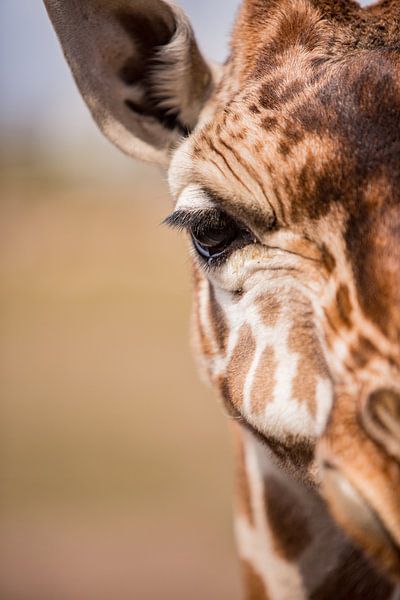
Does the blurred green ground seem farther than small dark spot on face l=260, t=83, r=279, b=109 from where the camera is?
Yes

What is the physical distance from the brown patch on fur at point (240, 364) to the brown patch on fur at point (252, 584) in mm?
1249

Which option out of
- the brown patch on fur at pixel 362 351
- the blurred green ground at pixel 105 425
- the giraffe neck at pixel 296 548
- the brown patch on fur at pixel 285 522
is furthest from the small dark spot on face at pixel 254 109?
the brown patch on fur at pixel 285 522

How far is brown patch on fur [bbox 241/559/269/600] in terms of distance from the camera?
158 inches

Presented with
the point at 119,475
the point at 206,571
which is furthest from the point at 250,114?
the point at 119,475

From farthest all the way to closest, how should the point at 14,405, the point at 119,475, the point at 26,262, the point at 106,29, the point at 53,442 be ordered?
the point at 26,262 → the point at 14,405 → the point at 53,442 → the point at 119,475 → the point at 106,29

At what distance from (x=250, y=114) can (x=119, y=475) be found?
1080cm

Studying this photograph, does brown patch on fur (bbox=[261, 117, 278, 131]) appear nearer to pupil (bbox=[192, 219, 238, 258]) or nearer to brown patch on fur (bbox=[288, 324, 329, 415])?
pupil (bbox=[192, 219, 238, 258])

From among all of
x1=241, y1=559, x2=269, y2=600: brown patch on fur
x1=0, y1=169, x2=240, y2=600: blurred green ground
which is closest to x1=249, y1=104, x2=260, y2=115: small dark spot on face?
x1=0, y1=169, x2=240, y2=600: blurred green ground

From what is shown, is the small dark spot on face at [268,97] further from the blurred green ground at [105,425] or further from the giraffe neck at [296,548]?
the giraffe neck at [296,548]

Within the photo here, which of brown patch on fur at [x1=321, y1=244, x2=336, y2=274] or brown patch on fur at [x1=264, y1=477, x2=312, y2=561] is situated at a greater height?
brown patch on fur at [x1=321, y1=244, x2=336, y2=274]

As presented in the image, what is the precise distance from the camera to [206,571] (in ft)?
33.5

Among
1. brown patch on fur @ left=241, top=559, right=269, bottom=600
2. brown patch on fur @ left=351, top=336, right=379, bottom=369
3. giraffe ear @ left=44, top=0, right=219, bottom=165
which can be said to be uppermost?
giraffe ear @ left=44, top=0, right=219, bottom=165

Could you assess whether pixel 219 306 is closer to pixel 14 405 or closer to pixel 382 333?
pixel 382 333

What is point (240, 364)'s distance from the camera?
3119 mm
